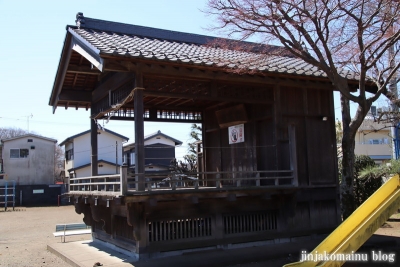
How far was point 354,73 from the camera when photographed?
13.6m

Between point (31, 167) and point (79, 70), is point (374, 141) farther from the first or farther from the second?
point (79, 70)

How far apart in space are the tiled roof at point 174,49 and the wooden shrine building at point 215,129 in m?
0.04

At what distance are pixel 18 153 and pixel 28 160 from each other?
126 centimetres

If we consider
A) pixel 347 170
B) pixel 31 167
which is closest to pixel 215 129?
pixel 347 170

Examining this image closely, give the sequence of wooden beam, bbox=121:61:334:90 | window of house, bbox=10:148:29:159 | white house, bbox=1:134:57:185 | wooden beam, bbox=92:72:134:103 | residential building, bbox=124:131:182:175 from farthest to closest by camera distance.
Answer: residential building, bbox=124:131:182:175 → window of house, bbox=10:148:29:159 → white house, bbox=1:134:57:185 → wooden beam, bbox=92:72:134:103 → wooden beam, bbox=121:61:334:90

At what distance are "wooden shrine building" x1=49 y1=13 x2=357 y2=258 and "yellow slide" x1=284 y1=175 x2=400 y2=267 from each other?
151 inches

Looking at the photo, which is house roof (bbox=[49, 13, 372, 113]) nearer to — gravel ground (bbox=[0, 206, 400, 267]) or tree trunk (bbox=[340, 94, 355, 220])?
tree trunk (bbox=[340, 94, 355, 220])

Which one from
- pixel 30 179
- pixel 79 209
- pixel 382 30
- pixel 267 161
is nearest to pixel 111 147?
pixel 30 179

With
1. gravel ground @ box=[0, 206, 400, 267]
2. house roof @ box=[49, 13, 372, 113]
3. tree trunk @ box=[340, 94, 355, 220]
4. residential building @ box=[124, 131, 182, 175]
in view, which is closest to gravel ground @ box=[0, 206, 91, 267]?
gravel ground @ box=[0, 206, 400, 267]

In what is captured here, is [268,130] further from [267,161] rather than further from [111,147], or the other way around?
[111,147]

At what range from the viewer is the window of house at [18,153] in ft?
141

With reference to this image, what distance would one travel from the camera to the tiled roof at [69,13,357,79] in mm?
9992

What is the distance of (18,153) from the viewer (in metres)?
43.1

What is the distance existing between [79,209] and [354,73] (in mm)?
10443
